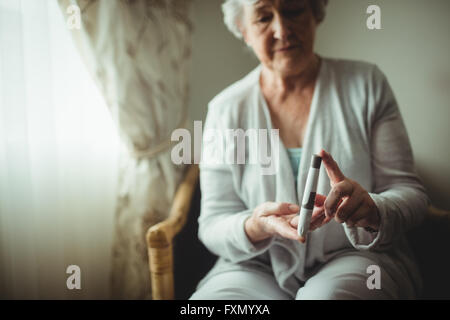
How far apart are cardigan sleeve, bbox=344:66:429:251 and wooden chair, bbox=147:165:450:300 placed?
8 centimetres

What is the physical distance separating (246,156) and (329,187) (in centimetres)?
21

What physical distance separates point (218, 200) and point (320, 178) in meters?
0.28

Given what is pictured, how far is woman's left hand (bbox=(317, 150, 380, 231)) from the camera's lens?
25.0 inches

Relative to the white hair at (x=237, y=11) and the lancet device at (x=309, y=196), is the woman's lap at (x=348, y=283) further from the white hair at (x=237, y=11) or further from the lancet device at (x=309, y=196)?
the white hair at (x=237, y=11)

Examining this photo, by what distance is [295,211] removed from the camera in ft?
2.31

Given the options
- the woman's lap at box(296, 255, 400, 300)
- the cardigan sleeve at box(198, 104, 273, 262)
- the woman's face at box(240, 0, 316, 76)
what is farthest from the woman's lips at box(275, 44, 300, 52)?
the woman's lap at box(296, 255, 400, 300)

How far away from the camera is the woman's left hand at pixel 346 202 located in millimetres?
634

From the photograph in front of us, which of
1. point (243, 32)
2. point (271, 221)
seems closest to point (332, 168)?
point (271, 221)

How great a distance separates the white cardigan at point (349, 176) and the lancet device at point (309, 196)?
0.34 ft

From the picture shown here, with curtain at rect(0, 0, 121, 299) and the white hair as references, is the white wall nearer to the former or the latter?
the white hair

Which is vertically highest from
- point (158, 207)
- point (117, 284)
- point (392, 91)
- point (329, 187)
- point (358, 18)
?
point (358, 18)

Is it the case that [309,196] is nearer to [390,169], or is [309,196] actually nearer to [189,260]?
[390,169]
